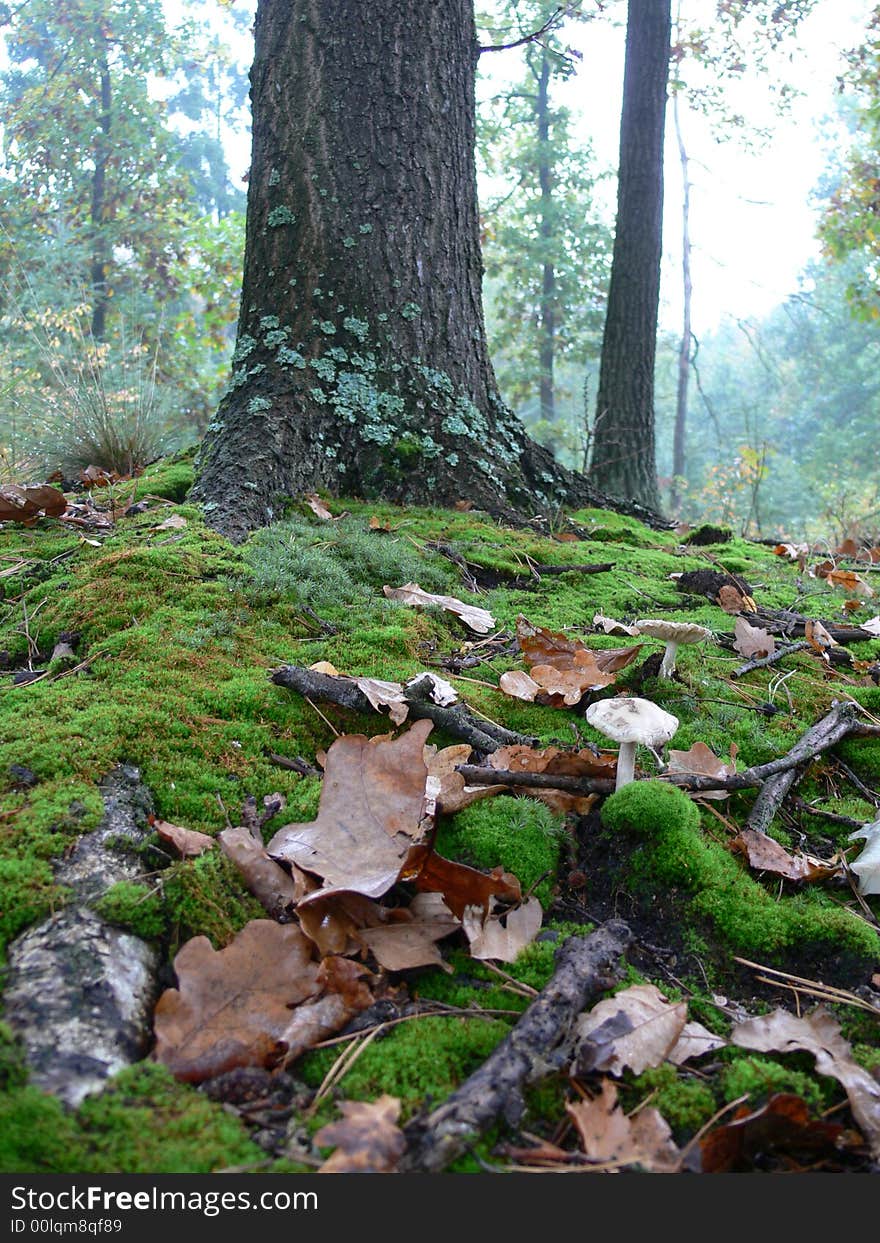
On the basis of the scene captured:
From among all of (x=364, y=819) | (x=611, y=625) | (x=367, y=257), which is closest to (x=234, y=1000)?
(x=364, y=819)

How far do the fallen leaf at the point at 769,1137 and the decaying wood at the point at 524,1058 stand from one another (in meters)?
0.23

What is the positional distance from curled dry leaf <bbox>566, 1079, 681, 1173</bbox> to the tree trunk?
594cm

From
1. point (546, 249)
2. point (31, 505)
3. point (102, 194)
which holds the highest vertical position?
point (102, 194)

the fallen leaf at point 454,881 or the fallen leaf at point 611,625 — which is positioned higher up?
the fallen leaf at point 611,625

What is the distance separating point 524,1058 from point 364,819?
0.55 m

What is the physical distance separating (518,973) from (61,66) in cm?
2425

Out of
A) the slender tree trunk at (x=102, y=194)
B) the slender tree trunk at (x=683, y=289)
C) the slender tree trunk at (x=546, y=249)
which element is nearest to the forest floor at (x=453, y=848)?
the slender tree trunk at (x=102, y=194)

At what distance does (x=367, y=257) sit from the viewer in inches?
152

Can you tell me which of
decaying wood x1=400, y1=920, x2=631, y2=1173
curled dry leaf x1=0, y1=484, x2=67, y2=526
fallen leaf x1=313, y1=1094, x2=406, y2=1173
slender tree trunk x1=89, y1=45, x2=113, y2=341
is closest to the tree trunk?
curled dry leaf x1=0, y1=484, x2=67, y2=526

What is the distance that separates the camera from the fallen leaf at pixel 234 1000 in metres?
1.15

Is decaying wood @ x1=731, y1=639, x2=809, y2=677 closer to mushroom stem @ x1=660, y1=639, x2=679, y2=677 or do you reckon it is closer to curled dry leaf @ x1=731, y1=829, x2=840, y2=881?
mushroom stem @ x1=660, y1=639, x2=679, y2=677

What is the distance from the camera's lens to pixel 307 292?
378 centimetres

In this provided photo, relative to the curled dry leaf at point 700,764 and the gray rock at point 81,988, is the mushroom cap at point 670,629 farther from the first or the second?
the gray rock at point 81,988

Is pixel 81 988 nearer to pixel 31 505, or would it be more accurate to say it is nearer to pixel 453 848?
pixel 453 848
